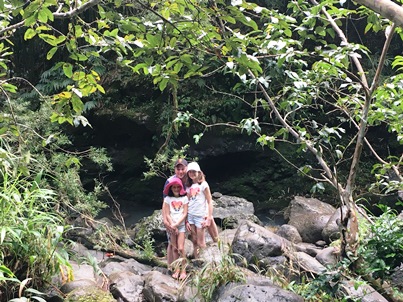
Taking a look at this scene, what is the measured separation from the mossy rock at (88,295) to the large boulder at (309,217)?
4.39 m

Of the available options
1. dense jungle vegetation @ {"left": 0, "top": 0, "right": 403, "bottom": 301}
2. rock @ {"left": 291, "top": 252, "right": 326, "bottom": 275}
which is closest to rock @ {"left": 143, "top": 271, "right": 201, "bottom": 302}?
dense jungle vegetation @ {"left": 0, "top": 0, "right": 403, "bottom": 301}

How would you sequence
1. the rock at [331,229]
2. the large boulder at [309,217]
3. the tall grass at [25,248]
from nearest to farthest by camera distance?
1. the tall grass at [25,248]
2. the rock at [331,229]
3. the large boulder at [309,217]

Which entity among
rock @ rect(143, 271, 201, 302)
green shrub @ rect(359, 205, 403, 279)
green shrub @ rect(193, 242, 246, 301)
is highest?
green shrub @ rect(359, 205, 403, 279)

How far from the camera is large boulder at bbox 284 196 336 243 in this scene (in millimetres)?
6703

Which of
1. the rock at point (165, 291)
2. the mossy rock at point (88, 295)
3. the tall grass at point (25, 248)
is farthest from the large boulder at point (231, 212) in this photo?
the tall grass at point (25, 248)

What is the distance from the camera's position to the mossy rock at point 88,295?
303 centimetres

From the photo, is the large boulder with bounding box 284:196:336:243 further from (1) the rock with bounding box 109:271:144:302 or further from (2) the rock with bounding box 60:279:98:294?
(2) the rock with bounding box 60:279:98:294

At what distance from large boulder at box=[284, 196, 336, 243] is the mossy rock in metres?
4.39

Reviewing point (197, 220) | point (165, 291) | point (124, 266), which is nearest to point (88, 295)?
point (165, 291)

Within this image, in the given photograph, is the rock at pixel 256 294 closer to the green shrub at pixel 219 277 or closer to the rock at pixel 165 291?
the green shrub at pixel 219 277

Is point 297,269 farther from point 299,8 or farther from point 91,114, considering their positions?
point 91,114

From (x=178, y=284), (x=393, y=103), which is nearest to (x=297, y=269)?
(x=178, y=284)

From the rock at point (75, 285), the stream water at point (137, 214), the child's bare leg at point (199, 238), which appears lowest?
the stream water at point (137, 214)

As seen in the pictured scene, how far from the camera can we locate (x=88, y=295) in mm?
3080
